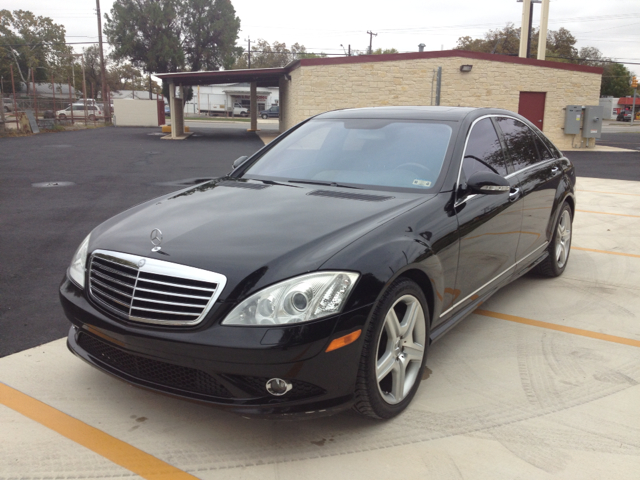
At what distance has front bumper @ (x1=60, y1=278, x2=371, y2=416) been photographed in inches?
95.4

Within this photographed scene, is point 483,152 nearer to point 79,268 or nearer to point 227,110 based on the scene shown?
point 79,268

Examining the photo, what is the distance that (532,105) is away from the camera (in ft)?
79.4

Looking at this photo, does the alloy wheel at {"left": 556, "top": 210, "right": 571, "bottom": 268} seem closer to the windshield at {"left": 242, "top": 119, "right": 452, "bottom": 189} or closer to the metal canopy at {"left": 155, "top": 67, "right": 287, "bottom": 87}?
the windshield at {"left": 242, "top": 119, "right": 452, "bottom": 189}

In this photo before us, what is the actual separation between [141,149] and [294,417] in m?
20.3

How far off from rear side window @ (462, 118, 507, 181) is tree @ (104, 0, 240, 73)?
53903mm

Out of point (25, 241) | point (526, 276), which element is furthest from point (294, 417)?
point (25, 241)

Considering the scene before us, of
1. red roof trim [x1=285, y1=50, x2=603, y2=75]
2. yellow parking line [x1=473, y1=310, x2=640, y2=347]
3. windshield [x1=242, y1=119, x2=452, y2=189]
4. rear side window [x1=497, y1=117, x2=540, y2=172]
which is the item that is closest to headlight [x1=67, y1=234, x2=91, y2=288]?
windshield [x1=242, y1=119, x2=452, y2=189]

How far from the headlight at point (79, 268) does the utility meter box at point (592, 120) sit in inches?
976

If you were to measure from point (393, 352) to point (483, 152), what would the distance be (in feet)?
6.10

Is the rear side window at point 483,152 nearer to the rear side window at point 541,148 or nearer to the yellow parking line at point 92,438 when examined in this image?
the rear side window at point 541,148

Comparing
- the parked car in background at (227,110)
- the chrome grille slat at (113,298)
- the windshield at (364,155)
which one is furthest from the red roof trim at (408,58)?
the parked car in background at (227,110)

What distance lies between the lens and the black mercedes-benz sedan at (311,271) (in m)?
2.49

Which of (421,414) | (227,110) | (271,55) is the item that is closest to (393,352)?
(421,414)

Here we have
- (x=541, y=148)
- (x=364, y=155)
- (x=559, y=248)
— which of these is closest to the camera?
(x=364, y=155)
